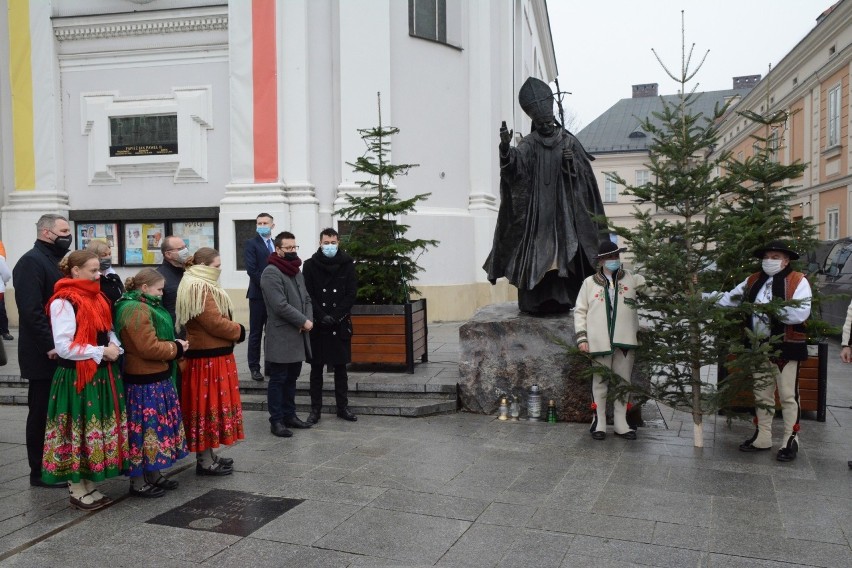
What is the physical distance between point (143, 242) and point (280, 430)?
8979 mm

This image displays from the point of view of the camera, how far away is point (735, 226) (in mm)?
5816

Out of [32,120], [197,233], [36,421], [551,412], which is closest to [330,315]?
[551,412]

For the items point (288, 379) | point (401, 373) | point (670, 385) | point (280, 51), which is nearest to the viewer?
point (670, 385)

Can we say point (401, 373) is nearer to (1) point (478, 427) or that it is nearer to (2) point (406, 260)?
(2) point (406, 260)

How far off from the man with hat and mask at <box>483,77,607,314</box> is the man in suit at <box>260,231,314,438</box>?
2152 millimetres

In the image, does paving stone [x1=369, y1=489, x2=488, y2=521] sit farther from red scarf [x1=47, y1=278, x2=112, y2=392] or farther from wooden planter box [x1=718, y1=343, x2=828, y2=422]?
wooden planter box [x1=718, y1=343, x2=828, y2=422]

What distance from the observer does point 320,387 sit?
7199mm

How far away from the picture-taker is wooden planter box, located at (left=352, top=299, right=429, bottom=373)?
8586mm

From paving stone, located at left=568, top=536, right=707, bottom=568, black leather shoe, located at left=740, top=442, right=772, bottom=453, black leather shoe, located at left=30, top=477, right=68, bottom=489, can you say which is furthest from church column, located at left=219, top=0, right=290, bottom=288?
paving stone, located at left=568, top=536, right=707, bottom=568

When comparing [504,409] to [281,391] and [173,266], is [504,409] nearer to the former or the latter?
[281,391]

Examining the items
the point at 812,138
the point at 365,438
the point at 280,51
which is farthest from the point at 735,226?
the point at 812,138

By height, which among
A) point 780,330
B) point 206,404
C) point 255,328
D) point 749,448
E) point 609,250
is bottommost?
point 749,448

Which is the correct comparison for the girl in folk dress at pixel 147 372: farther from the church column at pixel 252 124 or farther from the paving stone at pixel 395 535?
the church column at pixel 252 124

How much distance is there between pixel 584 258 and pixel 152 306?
4111 mm
